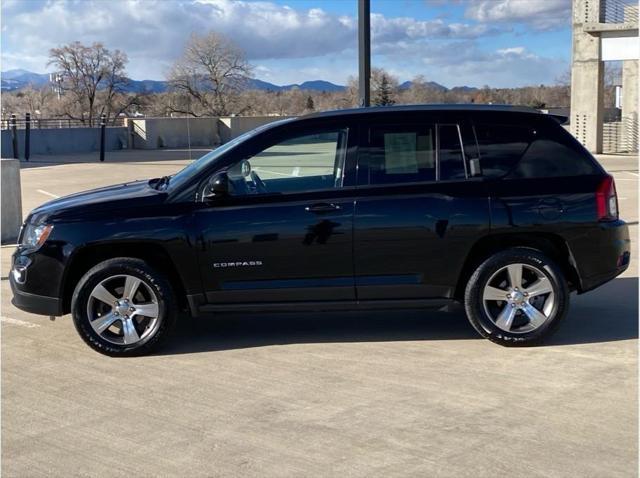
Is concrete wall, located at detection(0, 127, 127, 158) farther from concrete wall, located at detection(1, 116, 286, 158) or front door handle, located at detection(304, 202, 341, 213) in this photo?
front door handle, located at detection(304, 202, 341, 213)

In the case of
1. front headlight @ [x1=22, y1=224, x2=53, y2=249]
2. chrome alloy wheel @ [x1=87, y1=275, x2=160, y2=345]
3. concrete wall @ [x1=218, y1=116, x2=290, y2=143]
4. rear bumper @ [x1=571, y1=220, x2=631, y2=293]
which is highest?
concrete wall @ [x1=218, y1=116, x2=290, y2=143]

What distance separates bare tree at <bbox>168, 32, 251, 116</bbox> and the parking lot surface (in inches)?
2577

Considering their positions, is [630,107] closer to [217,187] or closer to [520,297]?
[520,297]

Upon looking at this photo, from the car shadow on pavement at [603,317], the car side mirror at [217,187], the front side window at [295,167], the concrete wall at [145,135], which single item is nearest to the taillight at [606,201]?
the car shadow on pavement at [603,317]

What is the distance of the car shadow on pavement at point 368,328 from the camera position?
21.5ft

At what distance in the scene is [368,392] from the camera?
529 centimetres

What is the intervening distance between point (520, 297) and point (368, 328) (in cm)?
134

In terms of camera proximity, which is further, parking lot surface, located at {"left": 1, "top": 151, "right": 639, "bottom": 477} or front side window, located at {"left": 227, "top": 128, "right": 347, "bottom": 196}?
front side window, located at {"left": 227, "top": 128, "right": 347, "bottom": 196}

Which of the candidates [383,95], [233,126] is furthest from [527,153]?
[233,126]

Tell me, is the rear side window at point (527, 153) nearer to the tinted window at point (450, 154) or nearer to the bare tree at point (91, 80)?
the tinted window at point (450, 154)

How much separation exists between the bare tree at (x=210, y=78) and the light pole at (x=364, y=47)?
60.5 meters

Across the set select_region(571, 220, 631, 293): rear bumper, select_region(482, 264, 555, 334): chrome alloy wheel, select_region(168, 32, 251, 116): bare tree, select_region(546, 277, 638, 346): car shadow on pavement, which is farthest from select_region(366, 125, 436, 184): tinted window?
select_region(168, 32, 251, 116): bare tree

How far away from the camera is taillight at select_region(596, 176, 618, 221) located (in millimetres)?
6273

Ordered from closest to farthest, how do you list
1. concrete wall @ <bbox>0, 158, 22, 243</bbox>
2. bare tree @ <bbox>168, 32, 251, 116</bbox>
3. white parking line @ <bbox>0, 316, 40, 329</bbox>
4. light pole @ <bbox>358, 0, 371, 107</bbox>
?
white parking line @ <bbox>0, 316, 40, 329</bbox> < concrete wall @ <bbox>0, 158, 22, 243</bbox> < light pole @ <bbox>358, 0, 371, 107</bbox> < bare tree @ <bbox>168, 32, 251, 116</bbox>
